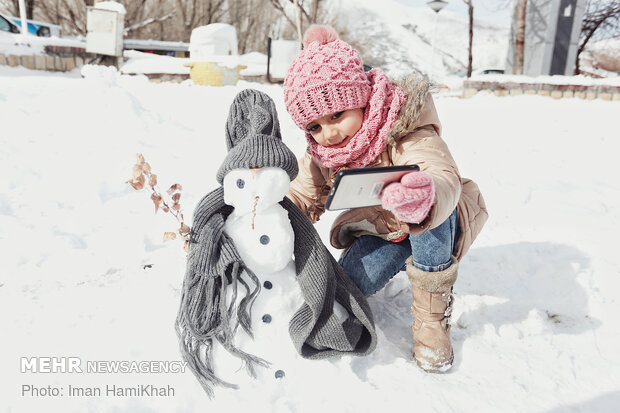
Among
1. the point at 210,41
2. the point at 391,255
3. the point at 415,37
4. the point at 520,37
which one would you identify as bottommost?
the point at 391,255

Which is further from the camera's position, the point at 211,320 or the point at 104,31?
the point at 104,31

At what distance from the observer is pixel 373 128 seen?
1489 mm

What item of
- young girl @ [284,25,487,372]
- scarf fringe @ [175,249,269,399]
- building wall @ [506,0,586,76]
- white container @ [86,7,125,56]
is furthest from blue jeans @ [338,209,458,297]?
building wall @ [506,0,586,76]

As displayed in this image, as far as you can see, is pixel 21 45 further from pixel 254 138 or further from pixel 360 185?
pixel 360 185

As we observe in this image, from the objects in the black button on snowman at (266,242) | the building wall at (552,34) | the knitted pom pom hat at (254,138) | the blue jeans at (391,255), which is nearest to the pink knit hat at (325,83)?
the knitted pom pom hat at (254,138)

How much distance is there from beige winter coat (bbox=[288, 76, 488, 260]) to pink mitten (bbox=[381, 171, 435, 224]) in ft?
0.20

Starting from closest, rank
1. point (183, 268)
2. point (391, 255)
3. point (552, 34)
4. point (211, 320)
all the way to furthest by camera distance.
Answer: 1. point (211, 320)
2. point (391, 255)
3. point (183, 268)
4. point (552, 34)

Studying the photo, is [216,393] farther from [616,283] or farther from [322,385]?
[616,283]

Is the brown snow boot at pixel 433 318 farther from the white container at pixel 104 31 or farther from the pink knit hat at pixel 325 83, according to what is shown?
the white container at pixel 104 31

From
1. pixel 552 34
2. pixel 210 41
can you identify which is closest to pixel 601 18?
pixel 552 34

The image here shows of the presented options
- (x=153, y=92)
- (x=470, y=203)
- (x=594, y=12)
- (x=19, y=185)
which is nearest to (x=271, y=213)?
(x=470, y=203)

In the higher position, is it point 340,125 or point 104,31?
point 104,31

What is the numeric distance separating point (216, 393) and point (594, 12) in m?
16.0

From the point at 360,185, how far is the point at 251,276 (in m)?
0.46
